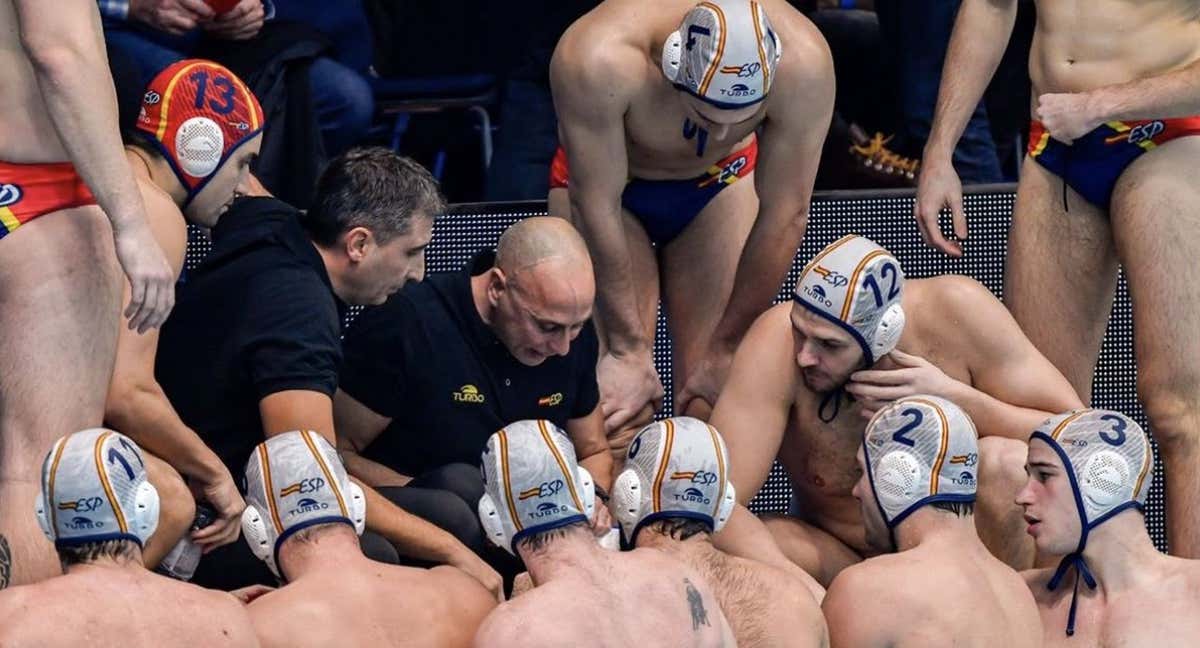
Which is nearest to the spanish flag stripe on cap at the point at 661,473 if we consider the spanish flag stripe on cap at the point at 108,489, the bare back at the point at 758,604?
the bare back at the point at 758,604

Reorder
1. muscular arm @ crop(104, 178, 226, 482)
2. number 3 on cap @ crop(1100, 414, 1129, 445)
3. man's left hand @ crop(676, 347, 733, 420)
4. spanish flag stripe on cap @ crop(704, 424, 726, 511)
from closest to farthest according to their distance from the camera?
spanish flag stripe on cap @ crop(704, 424, 726, 511) < muscular arm @ crop(104, 178, 226, 482) < number 3 on cap @ crop(1100, 414, 1129, 445) < man's left hand @ crop(676, 347, 733, 420)

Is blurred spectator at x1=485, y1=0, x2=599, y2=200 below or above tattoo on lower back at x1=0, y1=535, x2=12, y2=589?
below

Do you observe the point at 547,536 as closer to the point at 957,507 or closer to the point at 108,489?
the point at 108,489

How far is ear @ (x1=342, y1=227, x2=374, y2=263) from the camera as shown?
18.0 feet

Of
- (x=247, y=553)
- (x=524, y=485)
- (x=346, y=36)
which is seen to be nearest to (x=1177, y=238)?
(x=524, y=485)

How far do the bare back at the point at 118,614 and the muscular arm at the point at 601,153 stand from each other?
2039mm

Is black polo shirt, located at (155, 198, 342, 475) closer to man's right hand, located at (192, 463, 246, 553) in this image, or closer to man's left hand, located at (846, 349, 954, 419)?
man's right hand, located at (192, 463, 246, 553)

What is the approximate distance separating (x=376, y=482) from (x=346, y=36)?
2.09 m

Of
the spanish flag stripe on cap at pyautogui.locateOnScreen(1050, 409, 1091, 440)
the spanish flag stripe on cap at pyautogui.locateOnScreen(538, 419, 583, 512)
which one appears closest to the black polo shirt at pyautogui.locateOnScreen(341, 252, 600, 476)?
the spanish flag stripe on cap at pyautogui.locateOnScreen(538, 419, 583, 512)

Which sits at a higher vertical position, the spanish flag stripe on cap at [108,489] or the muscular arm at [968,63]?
the muscular arm at [968,63]

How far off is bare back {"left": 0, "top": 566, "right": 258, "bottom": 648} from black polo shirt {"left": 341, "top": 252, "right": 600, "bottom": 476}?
5.24 ft

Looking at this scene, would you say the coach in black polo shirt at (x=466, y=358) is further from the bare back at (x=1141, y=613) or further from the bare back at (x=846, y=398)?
the bare back at (x=1141, y=613)

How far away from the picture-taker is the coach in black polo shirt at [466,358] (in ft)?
18.3

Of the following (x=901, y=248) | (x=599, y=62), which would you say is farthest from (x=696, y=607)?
(x=901, y=248)
